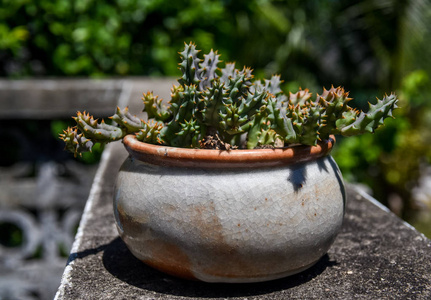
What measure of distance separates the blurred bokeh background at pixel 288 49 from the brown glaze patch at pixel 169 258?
4.56ft

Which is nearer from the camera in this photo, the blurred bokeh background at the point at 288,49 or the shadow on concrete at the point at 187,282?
the shadow on concrete at the point at 187,282

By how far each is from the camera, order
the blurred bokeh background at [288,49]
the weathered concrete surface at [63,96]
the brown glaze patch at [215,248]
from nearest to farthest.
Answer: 1. the brown glaze patch at [215,248]
2. the weathered concrete surface at [63,96]
3. the blurred bokeh background at [288,49]

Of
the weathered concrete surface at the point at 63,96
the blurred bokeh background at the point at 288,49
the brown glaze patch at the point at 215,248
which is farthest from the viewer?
the blurred bokeh background at the point at 288,49

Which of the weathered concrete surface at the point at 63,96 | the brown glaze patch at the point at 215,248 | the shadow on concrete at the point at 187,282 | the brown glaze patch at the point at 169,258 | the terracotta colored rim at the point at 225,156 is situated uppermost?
the terracotta colored rim at the point at 225,156

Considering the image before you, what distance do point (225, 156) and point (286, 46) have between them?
572 cm

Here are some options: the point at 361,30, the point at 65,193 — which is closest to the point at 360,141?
the point at 361,30

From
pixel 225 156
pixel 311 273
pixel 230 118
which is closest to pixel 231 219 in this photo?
pixel 225 156

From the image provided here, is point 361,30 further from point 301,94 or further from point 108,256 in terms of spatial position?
point 108,256

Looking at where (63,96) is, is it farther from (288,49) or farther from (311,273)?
(288,49)

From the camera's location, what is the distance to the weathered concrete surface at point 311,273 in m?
1.32

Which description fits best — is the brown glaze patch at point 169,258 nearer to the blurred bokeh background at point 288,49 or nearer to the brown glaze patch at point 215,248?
the brown glaze patch at point 215,248

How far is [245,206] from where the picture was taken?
1.24 meters

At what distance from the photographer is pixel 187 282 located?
54.9 inches

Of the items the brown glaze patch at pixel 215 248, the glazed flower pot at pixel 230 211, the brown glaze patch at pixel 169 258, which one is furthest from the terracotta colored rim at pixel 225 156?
the brown glaze patch at pixel 169 258
